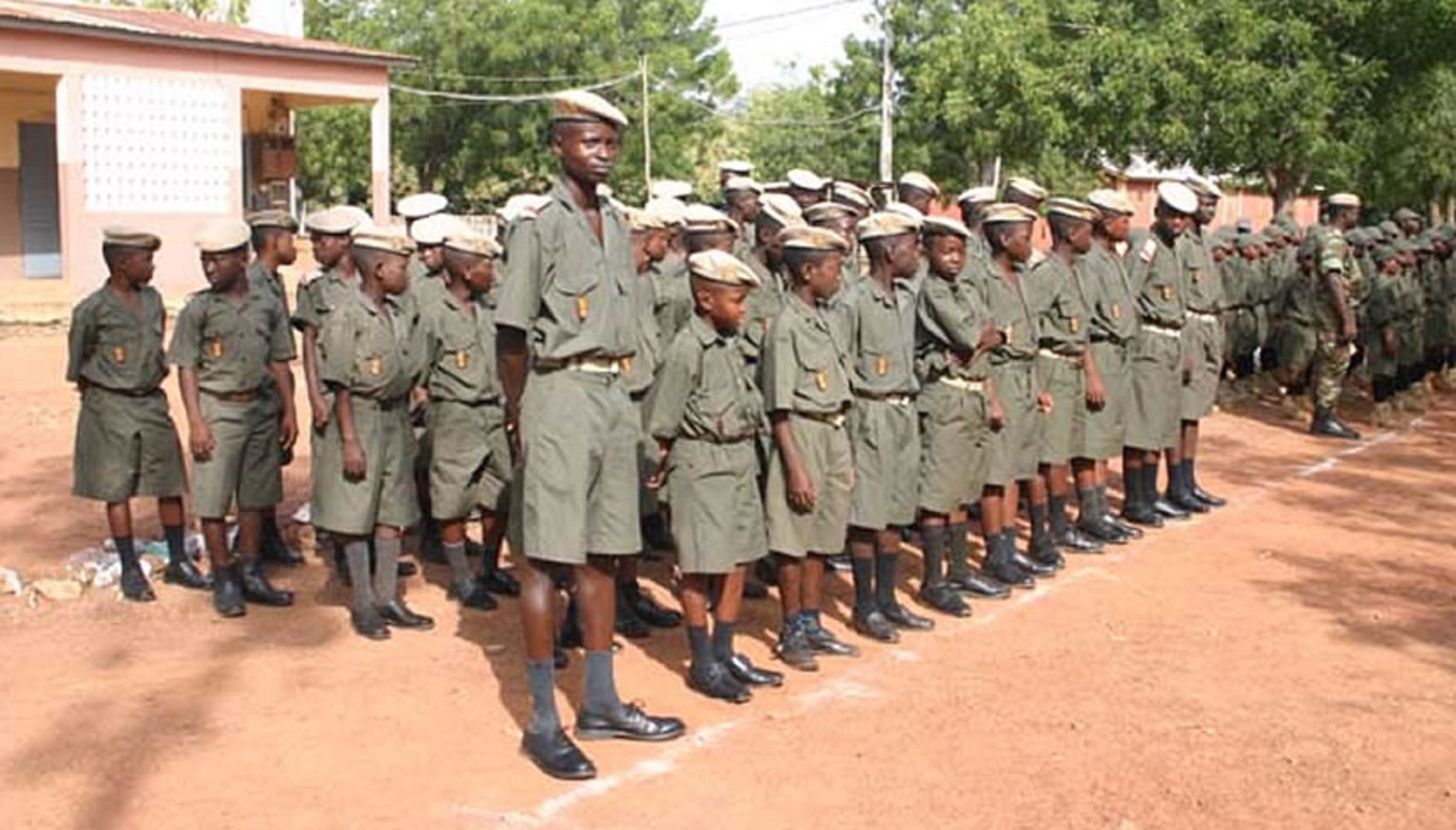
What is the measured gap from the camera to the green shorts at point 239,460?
646 cm

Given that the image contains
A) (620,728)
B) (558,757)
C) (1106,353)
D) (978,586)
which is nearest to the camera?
(558,757)

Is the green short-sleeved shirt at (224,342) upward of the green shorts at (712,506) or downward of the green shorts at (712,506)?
upward

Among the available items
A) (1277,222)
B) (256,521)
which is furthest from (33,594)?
(1277,222)

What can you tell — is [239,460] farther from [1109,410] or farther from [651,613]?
[1109,410]

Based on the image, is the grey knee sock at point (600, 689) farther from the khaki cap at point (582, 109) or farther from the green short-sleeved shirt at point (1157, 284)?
the green short-sleeved shirt at point (1157, 284)

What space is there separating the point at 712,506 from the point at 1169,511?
4.57m

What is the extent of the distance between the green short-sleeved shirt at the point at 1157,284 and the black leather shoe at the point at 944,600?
2.69m

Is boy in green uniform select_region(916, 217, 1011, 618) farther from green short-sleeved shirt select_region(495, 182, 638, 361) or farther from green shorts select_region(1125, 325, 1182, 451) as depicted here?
green short-sleeved shirt select_region(495, 182, 638, 361)

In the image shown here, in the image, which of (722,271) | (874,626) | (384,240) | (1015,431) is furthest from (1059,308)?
(384,240)

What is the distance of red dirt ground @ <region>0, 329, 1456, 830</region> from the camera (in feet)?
14.4

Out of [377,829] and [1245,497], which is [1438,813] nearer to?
[377,829]

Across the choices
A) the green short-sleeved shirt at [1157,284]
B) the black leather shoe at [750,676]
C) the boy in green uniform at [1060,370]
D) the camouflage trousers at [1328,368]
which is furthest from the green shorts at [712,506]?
the camouflage trousers at [1328,368]

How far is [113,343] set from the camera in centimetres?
647

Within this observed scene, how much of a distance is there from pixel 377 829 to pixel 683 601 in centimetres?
169
